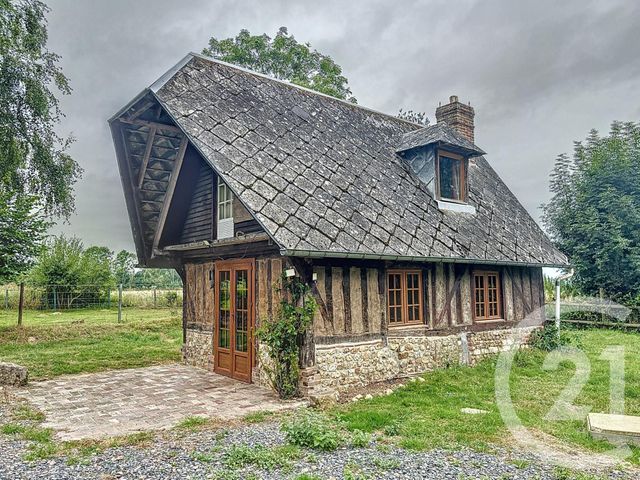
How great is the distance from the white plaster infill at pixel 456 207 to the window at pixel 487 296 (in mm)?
1424

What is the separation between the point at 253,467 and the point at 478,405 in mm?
3487

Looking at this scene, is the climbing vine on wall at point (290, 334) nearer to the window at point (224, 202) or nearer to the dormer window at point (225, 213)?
the dormer window at point (225, 213)

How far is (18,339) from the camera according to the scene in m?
12.1

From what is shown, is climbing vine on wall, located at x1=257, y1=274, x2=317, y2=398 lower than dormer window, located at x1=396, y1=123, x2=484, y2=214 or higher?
lower

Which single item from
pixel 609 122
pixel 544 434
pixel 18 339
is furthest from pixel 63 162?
pixel 609 122

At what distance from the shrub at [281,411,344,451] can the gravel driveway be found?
0.41 feet

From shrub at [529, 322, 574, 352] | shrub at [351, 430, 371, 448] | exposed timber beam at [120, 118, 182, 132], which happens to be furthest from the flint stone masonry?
shrub at [529, 322, 574, 352]

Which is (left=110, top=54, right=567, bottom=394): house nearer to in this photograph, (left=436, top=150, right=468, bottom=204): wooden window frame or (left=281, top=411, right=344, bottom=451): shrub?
(left=436, top=150, right=468, bottom=204): wooden window frame

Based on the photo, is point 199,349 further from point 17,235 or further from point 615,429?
point 615,429

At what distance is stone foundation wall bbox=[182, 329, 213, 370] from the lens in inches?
342

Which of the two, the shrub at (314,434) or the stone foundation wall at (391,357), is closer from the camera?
the shrub at (314,434)

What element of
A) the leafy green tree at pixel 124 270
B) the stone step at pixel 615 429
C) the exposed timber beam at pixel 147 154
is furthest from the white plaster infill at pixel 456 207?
the leafy green tree at pixel 124 270

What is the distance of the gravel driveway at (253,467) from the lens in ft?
12.5

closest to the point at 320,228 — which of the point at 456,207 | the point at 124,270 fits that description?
the point at 456,207
